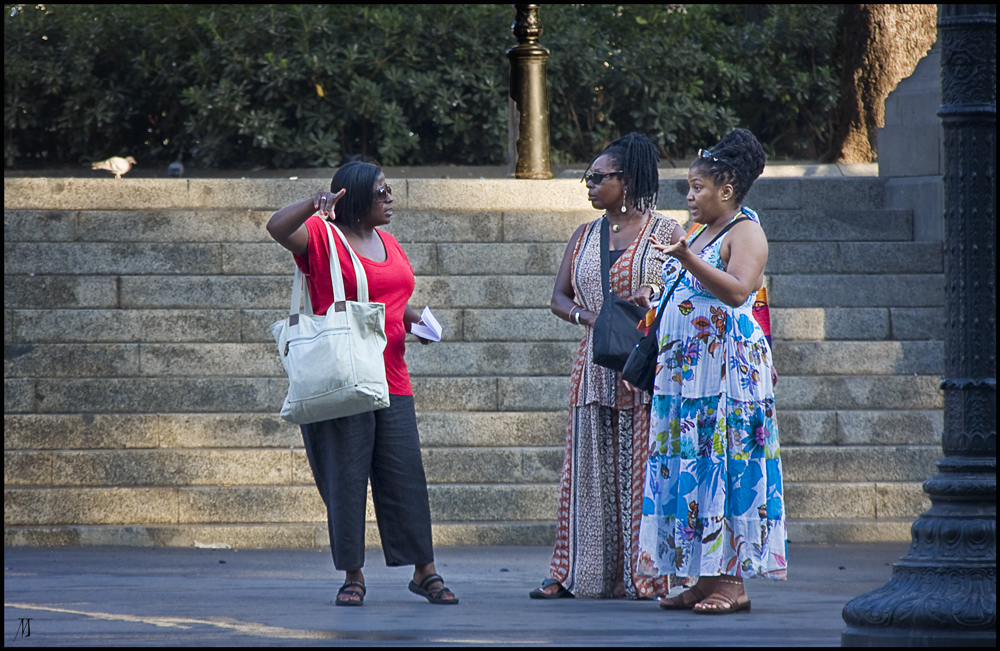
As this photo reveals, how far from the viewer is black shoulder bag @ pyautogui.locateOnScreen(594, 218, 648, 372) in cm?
610

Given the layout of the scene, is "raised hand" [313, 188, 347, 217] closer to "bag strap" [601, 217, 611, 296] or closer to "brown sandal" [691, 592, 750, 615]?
"bag strap" [601, 217, 611, 296]

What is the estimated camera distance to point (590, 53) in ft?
54.9

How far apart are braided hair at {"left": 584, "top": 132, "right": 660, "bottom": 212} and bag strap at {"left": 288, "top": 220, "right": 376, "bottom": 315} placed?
4.09ft

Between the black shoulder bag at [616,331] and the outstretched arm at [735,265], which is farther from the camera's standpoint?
the black shoulder bag at [616,331]

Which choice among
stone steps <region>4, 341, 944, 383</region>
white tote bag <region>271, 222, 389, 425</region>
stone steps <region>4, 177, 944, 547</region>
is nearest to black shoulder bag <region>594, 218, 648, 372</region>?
white tote bag <region>271, 222, 389, 425</region>

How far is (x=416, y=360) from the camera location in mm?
9422

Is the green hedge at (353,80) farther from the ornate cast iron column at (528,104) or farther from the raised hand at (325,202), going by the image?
the raised hand at (325,202)

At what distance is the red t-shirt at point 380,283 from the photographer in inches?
233

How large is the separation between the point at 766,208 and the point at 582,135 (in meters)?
6.38

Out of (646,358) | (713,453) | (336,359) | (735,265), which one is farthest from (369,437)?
(735,265)

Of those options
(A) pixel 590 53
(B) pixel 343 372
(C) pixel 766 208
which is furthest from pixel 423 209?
(A) pixel 590 53

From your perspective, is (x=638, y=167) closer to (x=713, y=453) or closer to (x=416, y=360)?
(x=713, y=453)

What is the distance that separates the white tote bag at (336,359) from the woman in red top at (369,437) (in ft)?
0.52

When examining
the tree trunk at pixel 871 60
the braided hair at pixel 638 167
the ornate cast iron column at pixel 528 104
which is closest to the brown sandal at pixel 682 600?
the braided hair at pixel 638 167
